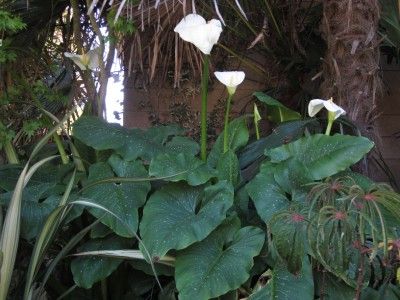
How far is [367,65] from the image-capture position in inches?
145

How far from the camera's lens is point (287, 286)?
257 cm

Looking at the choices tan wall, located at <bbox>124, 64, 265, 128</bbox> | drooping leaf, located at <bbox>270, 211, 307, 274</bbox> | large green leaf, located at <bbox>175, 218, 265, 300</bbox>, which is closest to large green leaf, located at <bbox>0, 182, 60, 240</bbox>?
large green leaf, located at <bbox>175, 218, 265, 300</bbox>

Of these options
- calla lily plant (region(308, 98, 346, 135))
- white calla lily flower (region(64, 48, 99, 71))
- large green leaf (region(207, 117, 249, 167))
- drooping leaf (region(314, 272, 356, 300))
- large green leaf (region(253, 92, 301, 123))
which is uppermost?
white calla lily flower (region(64, 48, 99, 71))

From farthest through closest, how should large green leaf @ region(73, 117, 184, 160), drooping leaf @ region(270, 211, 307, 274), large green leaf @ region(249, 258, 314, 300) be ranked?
large green leaf @ region(73, 117, 184, 160), large green leaf @ region(249, 258, 314, 300), drooping leaf @ region(270, 211, 307, 274)

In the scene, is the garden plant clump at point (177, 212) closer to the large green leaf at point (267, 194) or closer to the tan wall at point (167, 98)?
the large green leaf at point (267, 194)

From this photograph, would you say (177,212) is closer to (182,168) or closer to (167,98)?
(182,168)

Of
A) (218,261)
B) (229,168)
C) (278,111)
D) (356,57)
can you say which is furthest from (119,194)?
(356,57)

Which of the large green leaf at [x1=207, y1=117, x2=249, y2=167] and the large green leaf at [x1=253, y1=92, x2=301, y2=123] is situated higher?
the large green leaf at [x1=253, y1=92, x2=301, y2=123]

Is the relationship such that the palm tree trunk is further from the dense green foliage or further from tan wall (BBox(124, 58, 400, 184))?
tan wall (BBox(124, 58, 400, 184))

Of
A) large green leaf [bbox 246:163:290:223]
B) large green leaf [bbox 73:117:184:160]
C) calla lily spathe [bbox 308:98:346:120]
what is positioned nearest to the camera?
large green leaf [bbox 246:163:290:223]

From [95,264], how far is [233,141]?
1.01 m

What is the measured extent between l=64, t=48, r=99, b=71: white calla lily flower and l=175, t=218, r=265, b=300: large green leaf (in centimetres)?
135

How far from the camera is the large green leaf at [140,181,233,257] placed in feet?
8.91

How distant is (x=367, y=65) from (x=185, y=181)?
133 centimetres
